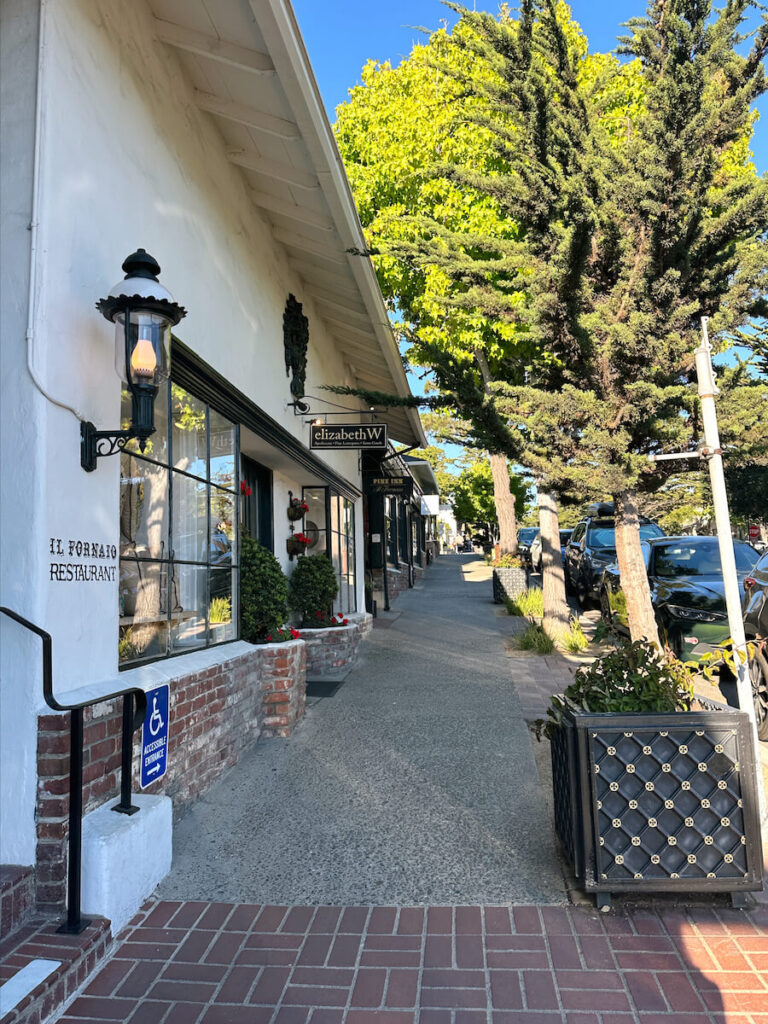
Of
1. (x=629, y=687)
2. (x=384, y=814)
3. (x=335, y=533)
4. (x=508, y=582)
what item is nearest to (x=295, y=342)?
(x=335, y=533)

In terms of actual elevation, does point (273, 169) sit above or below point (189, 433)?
above

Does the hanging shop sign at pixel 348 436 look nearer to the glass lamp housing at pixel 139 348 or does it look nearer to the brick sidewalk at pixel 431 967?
the glass lamp housing at pixel 139 348

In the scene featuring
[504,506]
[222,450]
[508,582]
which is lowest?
[508,582]

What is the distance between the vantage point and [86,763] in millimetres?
3137

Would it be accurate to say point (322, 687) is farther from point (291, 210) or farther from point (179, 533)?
point (291, 210)

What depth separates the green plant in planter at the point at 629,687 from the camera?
3.30m

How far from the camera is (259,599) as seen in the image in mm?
6086

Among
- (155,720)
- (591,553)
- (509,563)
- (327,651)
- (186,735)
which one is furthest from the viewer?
(509,563)

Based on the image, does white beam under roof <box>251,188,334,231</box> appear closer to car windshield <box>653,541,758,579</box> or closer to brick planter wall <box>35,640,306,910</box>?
brick planter wall <box>35,640,306,910</box>

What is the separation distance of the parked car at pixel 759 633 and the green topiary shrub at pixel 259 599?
3928mm

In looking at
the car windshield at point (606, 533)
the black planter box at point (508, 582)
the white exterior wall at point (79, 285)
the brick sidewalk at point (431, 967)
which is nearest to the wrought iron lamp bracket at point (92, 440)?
the white exterior wall at point (79, 285)

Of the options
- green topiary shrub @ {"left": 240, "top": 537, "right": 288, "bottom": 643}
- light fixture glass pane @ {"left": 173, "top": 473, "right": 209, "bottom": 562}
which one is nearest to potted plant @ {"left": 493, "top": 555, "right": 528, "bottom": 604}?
green topiary shrub @ {"left": 240, "top": 537, "right": 288, "bottom": 643}

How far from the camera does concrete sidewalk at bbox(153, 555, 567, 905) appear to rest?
3432mm

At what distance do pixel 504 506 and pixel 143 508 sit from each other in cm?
1696
